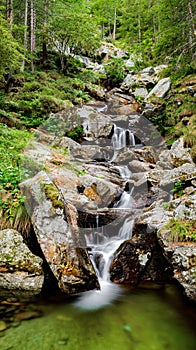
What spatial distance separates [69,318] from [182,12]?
1483 cm

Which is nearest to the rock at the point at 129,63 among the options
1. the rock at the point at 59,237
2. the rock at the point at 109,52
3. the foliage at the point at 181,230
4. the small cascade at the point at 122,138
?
the rock at the point at 109,52

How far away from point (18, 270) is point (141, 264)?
261cm

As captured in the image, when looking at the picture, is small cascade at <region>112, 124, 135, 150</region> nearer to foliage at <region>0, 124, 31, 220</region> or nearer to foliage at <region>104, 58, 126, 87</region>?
foliage at <region>0, 124, 31, 220</region>

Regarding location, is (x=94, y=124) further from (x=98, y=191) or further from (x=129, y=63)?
(x=129, y=63)

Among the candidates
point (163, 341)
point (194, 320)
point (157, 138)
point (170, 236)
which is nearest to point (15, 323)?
point (163, 341)

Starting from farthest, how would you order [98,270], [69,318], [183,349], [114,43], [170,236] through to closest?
[114,43] < [98,270] < [170,236] < [69,318] < [183,349]

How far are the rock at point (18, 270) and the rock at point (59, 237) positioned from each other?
290 mm

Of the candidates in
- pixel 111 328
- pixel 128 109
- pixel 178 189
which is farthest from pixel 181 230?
pixel 128 109

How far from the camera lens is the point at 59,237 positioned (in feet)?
15.1

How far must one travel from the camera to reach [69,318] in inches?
142

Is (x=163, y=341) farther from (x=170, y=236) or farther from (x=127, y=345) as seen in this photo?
(x=170, y=236)

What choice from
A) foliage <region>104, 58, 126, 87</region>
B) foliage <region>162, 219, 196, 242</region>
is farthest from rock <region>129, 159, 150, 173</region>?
foliage <region>104, 58, 126, 87</region>

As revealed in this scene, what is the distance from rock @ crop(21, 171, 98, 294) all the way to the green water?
0.42 metres

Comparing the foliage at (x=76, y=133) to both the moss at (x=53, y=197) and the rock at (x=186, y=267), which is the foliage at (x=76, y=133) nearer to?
the moss at (x=53, y=197)
